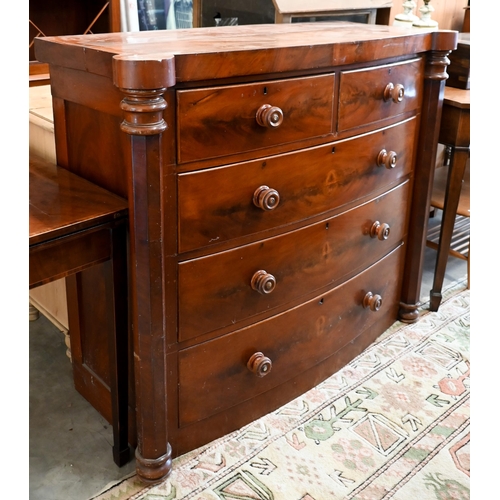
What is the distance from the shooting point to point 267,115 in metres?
1.43

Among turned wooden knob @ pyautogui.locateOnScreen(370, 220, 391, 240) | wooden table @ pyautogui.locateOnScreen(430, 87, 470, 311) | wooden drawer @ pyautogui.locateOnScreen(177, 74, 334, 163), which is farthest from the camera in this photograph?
wooden table @ pyautogui.locateOnScreen(430, 87, 470, 311)

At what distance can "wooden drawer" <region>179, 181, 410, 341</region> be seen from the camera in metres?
1.50

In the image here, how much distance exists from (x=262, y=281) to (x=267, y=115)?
1.43 feet

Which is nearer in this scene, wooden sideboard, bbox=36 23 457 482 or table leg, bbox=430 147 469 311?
wooden sideboard, bbox=36 23 457 482

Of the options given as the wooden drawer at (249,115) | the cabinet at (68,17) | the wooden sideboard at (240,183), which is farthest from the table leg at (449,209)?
the cabinet at (68,17)

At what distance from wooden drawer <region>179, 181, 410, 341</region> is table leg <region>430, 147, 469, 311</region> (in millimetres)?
341

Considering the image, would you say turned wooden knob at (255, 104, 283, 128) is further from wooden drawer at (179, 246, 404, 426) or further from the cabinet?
the cabinet

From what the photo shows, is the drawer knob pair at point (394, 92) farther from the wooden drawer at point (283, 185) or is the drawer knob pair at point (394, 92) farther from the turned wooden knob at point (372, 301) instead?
the turned wooden knob at point (372, 301)

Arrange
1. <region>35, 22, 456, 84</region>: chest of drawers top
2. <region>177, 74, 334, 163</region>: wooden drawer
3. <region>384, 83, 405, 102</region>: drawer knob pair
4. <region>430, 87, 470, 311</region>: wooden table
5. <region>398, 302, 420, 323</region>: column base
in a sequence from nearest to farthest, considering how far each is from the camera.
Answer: <region>35, 22, 456, 84</region>: chest of drawers top → <region>177, 74, 334, 163</region>: wooden drawer → <region>384, 83, 405, 102</region>: drawer knob pair → <region>430, 87, 470, 311</region>: wooden table → <region>398, 302, 420, 323</region>: column base

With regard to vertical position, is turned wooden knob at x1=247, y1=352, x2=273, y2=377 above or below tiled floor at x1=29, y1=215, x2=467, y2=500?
above

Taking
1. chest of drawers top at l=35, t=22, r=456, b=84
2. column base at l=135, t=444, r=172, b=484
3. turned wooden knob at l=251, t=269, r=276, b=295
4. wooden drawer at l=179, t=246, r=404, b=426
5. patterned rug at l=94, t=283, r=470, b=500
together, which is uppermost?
chest of drawers top at l=35, t=22, r=456, b=84

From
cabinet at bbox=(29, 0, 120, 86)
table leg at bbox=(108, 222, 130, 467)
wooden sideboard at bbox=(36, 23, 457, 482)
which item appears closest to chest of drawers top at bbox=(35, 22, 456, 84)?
wooden sideboard at bbox=(36, 23, 457, 482)

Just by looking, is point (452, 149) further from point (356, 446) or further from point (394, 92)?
point (356, 446)
